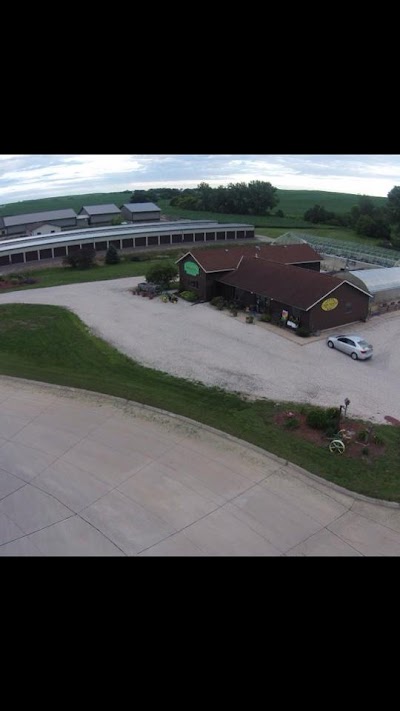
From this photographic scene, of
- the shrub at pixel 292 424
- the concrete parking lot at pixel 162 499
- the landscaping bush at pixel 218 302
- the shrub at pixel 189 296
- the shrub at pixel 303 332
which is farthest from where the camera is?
the shrub at pixel 189 296

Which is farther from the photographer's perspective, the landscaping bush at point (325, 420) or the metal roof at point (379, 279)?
the metal roof at point (379, 279)

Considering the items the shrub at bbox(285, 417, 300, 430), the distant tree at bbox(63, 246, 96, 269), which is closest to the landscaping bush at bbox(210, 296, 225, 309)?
the shrub at bbox(285, 417, 300, 430)

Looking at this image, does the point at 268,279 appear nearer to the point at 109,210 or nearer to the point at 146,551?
the point at 146,551

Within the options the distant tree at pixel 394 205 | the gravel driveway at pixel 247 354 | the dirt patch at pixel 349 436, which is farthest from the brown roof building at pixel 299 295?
the distant tree at pixel 394 205

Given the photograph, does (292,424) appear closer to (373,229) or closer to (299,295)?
(299,295)

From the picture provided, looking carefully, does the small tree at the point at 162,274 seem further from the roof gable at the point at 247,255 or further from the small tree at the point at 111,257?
the small tree at the point at 111,257

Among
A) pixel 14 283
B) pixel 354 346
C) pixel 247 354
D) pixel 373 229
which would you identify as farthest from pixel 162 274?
pixel 373 229

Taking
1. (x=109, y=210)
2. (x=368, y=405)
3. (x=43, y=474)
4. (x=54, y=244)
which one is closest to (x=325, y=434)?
(x=368, y=405)
